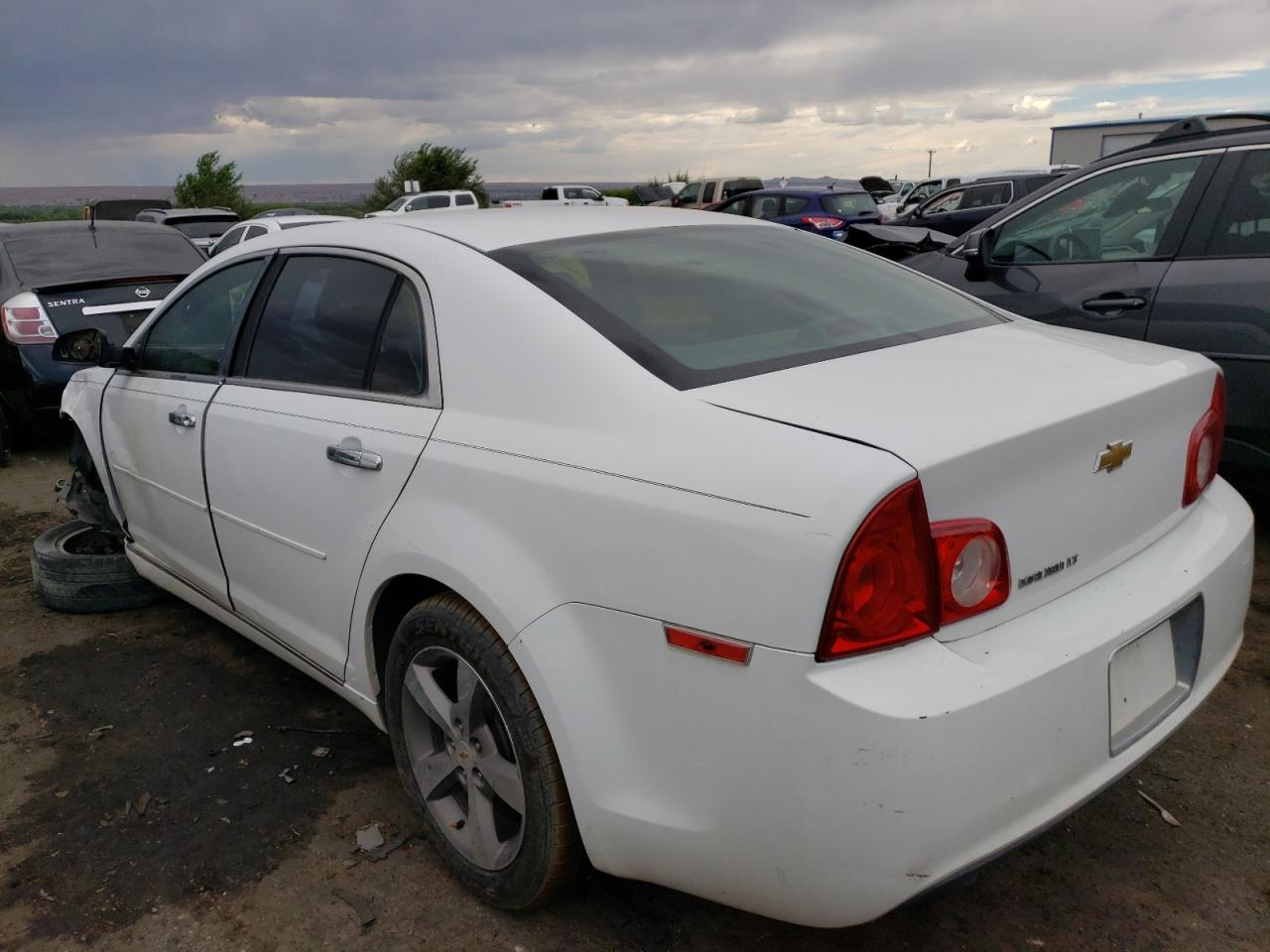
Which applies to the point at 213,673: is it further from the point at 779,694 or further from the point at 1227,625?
the point at 1227,625

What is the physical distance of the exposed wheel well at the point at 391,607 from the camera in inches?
95.4

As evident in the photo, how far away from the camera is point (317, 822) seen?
2.76 metres

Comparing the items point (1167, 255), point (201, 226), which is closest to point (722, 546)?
point (1167, 255)

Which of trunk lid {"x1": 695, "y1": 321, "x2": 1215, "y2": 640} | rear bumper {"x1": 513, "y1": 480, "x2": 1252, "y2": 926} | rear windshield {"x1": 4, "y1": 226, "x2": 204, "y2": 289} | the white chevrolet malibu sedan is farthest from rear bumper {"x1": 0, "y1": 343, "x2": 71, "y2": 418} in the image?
trunk lid {"x1": 695, "y1": 321, "x2": 1215, "y2": 640}

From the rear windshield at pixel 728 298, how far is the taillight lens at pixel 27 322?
18.4ft

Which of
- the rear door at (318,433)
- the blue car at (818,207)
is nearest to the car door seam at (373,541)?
the rear door at (318,433)

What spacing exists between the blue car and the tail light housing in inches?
625

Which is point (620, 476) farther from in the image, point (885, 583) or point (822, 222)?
point (822, 222)

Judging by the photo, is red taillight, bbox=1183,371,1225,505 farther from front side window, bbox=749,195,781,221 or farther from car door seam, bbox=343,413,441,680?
front side window, bbox=749,195,781,221

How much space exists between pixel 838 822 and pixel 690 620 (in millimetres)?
405

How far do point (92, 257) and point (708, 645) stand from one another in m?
7.11

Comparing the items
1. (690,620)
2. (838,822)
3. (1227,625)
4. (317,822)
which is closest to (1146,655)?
(1227,625)

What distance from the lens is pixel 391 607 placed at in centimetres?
256

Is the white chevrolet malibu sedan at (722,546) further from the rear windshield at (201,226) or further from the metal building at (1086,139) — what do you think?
the metal building at (1086,139)
